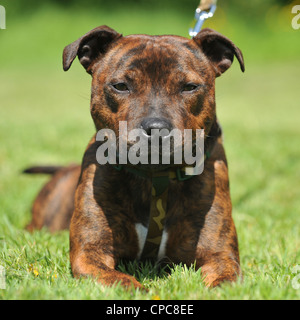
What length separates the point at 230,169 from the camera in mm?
7387

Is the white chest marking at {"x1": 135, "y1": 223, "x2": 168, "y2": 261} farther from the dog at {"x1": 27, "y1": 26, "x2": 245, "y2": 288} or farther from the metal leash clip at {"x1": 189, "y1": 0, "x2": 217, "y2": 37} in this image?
the metal leash clip at {"x1": 189, "y1": 0, "x2": 217, "y2": 37}

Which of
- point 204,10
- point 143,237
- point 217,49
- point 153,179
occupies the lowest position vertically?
point 143,237

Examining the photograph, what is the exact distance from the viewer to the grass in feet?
9.38

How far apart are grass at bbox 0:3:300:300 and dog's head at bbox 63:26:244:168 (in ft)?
1.68

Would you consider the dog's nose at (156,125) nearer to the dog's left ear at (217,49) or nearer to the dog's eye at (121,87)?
the dog's eye at (121,87)

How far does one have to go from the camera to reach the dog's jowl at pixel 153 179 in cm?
319

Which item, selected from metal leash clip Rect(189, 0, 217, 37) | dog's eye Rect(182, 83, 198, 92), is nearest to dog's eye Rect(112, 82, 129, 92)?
dog's eye Rect(182, 83, 198, 92)

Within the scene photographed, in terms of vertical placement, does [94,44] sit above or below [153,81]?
above

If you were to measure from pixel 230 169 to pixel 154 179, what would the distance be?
418 cm

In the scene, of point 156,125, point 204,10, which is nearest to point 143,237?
point 156,125

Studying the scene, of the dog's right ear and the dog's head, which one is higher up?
the dog's right ear

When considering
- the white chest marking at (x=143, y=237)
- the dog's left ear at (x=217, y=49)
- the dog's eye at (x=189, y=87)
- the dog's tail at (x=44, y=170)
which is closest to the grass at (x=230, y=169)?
the white chest marking at (x=143, y=237)

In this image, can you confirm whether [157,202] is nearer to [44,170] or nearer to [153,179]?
[153,179]
